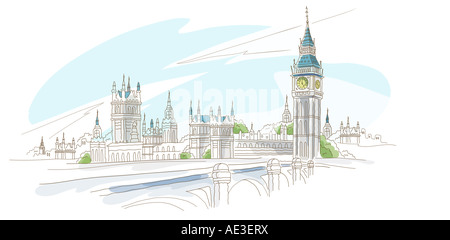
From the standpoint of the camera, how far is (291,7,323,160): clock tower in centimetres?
3775

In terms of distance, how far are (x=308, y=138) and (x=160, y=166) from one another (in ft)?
61.5

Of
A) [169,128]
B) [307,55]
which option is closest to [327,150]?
[307,55]

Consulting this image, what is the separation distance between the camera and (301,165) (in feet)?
88.9

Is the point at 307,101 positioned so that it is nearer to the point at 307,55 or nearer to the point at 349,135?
the point at 307,55

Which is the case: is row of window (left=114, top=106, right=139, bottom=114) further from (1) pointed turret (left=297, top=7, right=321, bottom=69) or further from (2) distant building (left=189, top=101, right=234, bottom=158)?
(1) pointed turret (left=297, top=7, right=321, bottom=69)

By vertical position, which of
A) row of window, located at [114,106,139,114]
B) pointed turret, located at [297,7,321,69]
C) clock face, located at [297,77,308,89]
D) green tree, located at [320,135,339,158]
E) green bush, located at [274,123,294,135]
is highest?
pointed turret, located at [297,7,321,69]

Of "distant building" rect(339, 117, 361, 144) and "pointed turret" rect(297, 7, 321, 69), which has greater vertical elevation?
"pointed turret" rect(297, 7, 321, 69)

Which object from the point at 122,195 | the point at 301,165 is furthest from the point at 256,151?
the point at 122,195

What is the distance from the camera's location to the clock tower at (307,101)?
3775 centimetres

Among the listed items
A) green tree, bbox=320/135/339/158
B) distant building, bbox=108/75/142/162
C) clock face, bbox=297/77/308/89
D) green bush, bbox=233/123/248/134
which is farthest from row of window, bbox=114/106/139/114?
green tree, bbox=320/135/339/158

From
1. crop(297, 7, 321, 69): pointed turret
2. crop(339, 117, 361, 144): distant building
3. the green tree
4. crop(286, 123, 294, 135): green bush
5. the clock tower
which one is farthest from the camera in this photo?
crop(286, 123, 294, 135): green bush

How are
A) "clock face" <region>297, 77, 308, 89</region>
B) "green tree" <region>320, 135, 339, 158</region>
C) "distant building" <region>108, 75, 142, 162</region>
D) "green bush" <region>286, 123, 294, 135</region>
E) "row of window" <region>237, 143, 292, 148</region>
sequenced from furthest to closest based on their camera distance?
"green bush" <region>286, 123, 294, 135</region>
"row of window" <region>237, 143, 292, 148</region>
"distant building" <region>108, 75, 142, 162</region>
"green tree" <region>320, 135, 339, 158</region>
"clock face" <region>297, 77, 308, 89</region>

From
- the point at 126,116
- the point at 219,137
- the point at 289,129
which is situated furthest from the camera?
the point at 289,129

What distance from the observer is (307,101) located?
40.0 metres
